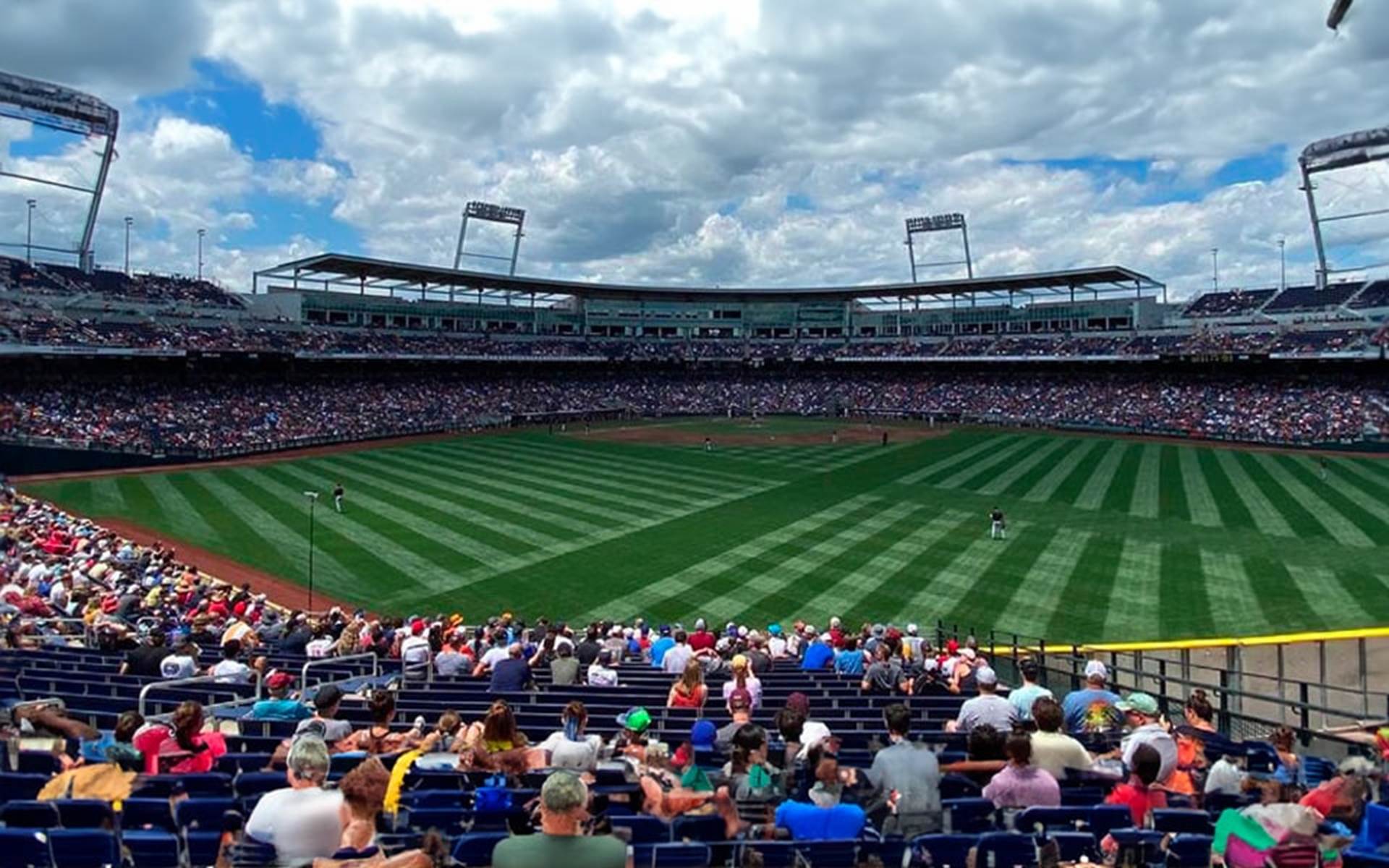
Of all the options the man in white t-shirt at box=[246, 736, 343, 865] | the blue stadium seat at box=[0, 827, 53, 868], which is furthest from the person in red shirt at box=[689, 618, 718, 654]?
the blue stadium seat at box=[0, 827, 53, 868]

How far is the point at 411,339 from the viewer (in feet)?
263

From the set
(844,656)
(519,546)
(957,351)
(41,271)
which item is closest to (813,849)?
(844,656)

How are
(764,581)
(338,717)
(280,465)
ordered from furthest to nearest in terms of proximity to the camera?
(280,465) → (764,581) → (338,717)

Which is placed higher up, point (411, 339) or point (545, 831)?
point (411, 339)

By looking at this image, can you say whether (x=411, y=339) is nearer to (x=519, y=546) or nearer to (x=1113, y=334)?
(x=519, y=546)

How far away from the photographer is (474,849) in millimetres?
4953

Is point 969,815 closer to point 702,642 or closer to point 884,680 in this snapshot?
point 884,680

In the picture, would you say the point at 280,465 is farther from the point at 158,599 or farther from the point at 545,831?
the point at 545,831

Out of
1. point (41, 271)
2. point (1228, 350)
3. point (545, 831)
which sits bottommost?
point (545, 831)

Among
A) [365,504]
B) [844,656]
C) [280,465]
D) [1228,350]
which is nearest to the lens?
[844,656]

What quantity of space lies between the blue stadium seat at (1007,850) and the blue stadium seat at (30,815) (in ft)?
19.5

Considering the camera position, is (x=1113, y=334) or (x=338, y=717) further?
(x=1113, y=334)

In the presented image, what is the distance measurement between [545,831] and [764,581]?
67.8 feet

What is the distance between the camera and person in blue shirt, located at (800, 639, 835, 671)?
46.3ft
